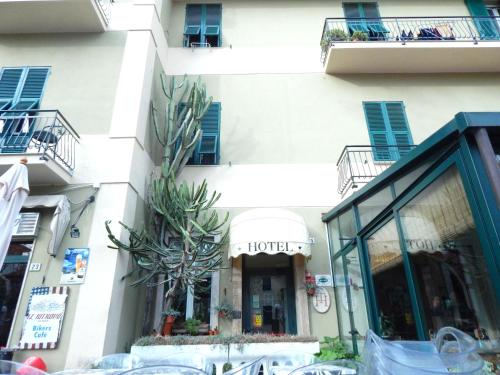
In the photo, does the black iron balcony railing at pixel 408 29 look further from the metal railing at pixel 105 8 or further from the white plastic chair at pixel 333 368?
the white plastic chair at pixel 333 368

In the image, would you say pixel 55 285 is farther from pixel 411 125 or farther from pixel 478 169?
pixel 411 125

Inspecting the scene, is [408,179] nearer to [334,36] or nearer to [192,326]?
[192,326]

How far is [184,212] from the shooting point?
703cm

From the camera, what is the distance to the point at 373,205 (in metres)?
6.01

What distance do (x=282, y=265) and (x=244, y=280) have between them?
1036mm

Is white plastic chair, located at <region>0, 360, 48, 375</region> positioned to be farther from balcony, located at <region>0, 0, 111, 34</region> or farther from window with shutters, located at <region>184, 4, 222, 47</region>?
window with shutters, located at <region>184, 4, 222, 47</region>

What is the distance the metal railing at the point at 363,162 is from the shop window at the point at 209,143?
3.37 metres

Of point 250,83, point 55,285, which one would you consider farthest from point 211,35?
point 55,285

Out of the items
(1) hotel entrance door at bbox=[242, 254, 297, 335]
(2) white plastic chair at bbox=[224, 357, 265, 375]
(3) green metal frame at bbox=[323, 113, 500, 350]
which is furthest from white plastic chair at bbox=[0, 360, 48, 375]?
(1) hotel entrance door at bbox=[242, 254, 297, 335]

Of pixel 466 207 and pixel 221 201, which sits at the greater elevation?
pixel 221 201

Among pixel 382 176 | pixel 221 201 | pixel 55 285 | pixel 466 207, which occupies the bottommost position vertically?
pixel 55 285

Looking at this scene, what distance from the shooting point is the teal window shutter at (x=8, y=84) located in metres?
8.16

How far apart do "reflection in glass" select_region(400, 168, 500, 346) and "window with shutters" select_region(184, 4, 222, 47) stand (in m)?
8.77

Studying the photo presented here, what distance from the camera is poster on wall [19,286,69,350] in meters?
5.74
